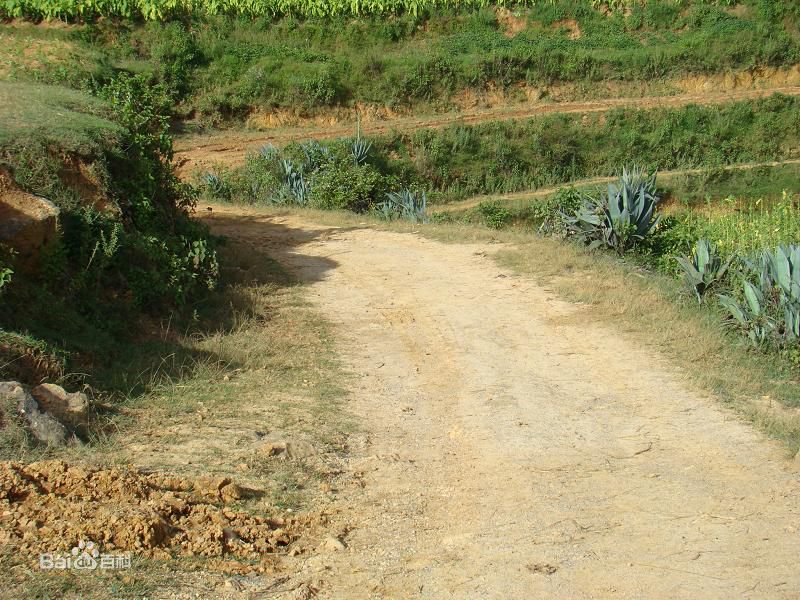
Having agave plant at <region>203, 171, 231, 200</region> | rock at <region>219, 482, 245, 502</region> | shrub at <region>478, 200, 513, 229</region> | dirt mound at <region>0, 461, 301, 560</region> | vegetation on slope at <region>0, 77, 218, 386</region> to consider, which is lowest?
shrub at <region>478, 200, 513, 229</region>

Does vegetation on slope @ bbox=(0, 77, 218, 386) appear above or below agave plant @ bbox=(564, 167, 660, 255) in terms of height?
above

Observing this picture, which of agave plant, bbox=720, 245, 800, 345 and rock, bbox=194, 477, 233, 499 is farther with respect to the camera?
agave plant, bbox=720, 245, 800, 345

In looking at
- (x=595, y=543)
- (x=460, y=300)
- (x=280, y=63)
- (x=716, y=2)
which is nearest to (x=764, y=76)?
(x=716, y=2)

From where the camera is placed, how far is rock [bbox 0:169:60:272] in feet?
24.3

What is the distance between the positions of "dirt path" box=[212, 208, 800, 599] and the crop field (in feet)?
0.08

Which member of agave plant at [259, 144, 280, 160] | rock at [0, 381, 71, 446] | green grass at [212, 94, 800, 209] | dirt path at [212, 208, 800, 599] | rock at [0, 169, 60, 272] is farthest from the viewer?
green grass at [212, 94, 800, 209]

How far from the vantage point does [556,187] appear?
78.3ft

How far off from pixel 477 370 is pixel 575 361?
90 centimetres

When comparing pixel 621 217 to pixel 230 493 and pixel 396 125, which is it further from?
pixel 396 125

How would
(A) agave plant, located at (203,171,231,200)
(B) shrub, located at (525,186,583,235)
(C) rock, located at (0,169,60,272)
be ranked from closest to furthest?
1. (C) rock, located at (0,169,60,272)
2. (B) shrub, located at (525,186,583,235)
3. (A) agave plant, located at (203,171,231,200)

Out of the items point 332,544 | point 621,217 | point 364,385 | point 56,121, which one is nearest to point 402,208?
point 621,217

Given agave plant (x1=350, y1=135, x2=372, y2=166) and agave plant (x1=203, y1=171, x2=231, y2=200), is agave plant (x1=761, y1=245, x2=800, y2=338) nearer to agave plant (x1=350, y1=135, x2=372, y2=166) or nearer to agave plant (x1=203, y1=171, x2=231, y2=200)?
agave plant (x1=203, y1=171, x2=231, y2=200)

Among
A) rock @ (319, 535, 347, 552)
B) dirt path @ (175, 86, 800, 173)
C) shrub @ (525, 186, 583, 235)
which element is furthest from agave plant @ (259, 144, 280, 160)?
rock @ (319, 535, 347, 552)

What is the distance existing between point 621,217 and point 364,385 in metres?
5.72
